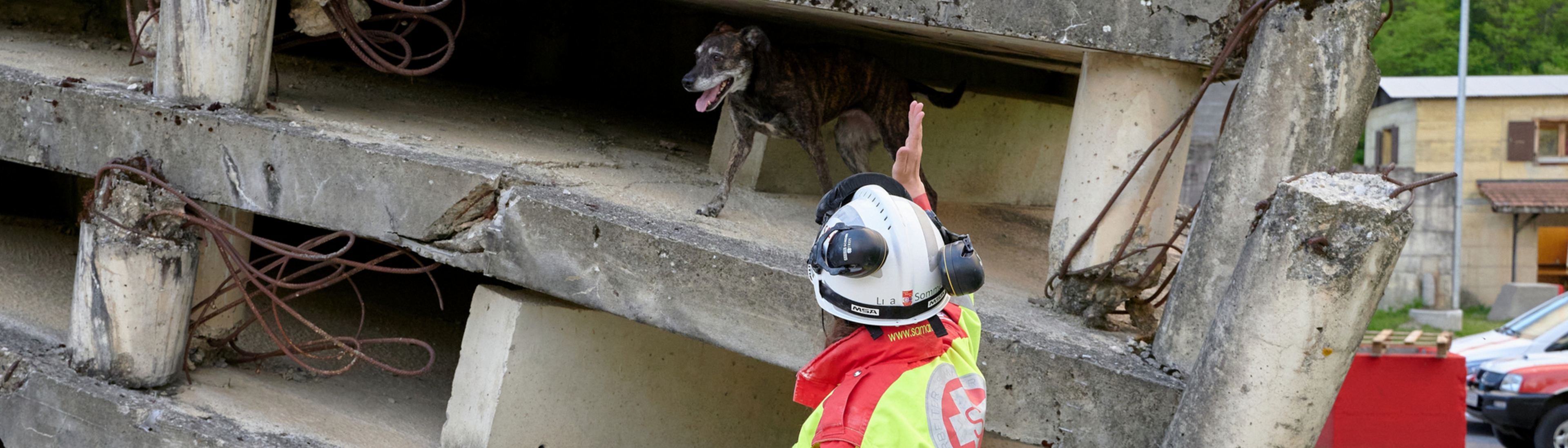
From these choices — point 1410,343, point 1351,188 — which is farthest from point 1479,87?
point 1351,188

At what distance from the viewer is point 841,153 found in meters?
4.80

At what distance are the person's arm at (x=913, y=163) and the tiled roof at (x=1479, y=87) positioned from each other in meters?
19.5

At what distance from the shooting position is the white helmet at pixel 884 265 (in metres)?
2.14

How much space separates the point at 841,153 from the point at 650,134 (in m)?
1.45

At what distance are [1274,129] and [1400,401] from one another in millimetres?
3990

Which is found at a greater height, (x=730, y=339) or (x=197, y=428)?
(x=730, y=339)

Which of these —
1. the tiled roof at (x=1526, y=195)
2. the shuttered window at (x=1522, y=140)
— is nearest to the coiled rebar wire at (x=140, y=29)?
the tiled roof at (x=1526, y=195)

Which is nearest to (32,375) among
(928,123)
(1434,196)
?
(928,123)

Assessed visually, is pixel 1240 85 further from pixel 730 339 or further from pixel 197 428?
pixel 197 428

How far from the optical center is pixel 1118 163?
12.3 ft

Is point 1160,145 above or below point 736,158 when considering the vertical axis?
above

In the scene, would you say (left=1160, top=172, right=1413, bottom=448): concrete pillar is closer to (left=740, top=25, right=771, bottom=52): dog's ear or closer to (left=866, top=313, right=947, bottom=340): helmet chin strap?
(left=866, top=313, right=947, bottom=340): helmet chin strap

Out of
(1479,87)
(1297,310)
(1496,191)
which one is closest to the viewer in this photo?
(1297,310)

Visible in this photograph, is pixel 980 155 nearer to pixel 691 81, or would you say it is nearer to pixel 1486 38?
pixel 691 81
